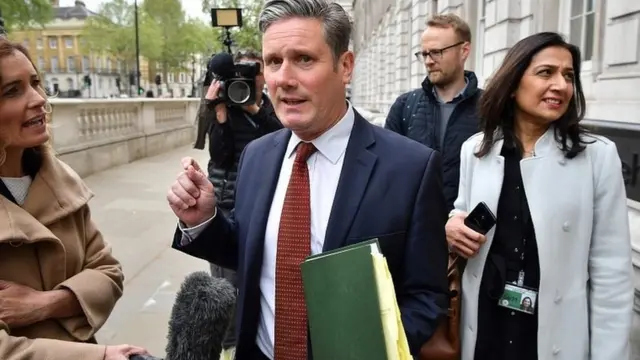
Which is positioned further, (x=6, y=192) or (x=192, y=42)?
(x=192, y=42)

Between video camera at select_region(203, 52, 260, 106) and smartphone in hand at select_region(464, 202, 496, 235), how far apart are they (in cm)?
215

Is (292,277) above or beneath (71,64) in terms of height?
beneath

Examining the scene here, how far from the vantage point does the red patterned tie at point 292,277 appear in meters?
1.63

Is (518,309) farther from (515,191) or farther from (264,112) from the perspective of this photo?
(264,112)

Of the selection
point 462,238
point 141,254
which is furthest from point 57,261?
point 141,254

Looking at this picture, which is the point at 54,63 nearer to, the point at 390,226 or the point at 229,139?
the point at 229,139

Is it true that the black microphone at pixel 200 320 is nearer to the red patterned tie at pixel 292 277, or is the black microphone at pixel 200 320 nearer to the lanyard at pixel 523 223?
the red patterned tie at pixel 292 277

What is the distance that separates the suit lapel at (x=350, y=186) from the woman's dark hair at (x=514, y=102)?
0.76 m

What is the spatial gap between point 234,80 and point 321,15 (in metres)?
2.34

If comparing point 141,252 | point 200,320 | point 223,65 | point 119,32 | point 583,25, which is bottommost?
point 141,252

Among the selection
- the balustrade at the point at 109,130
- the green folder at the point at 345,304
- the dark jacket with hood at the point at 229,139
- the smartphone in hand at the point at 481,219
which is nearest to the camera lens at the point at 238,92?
the dark jacket with hood at the point at 229,139

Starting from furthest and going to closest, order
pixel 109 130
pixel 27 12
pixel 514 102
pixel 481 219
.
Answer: pixel 27 12 → pixel 109 130 → pixel 514 102 → pixel 481 219

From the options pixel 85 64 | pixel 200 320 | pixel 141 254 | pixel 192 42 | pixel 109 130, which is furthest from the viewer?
pixel 85 64

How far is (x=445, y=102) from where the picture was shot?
350 centimetres
